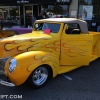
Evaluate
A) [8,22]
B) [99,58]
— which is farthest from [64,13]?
[99,58]

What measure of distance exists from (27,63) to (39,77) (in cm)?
62

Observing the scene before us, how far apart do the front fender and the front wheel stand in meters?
0.17

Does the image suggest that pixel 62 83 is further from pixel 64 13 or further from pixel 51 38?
pixel 64 13

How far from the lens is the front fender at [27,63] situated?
3.46 m

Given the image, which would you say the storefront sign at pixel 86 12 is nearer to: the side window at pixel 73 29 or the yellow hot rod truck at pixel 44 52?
the yellow hot rod truck at pixel 44 52

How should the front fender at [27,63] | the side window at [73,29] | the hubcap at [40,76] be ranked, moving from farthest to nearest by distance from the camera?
the side window at [73,29] < the hubcap at [40,76] < the front fender at [27,63]

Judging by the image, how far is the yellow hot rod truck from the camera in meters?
3.56

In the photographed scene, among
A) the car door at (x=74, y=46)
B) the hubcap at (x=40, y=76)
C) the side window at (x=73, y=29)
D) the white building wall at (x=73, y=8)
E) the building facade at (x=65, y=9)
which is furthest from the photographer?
the white building wall at (x=73, y=8)

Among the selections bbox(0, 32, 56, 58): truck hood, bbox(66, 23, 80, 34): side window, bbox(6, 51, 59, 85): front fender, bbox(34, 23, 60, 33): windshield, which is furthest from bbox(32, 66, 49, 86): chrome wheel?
→ bbox(66, 23, 80, 34): side window

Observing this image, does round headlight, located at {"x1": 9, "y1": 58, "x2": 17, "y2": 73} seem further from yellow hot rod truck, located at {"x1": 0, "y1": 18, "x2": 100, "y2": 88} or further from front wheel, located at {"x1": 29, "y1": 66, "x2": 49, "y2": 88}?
front wheel, located at {"x1": 29, "y1": 66, "x2": 49, "y2": 88}

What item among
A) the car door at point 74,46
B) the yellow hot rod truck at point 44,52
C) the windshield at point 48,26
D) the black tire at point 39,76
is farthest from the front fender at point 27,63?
the windshield at point 48,26

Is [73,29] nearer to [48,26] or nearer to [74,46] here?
[74,46]

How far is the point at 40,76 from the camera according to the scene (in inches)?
158

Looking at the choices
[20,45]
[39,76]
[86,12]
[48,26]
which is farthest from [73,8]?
[39,76]
